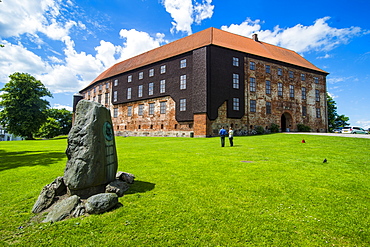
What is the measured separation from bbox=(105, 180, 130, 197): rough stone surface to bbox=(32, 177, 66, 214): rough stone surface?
122 cm

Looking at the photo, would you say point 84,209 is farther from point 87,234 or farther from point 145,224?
point 145,224

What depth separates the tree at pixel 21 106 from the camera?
1387 inches

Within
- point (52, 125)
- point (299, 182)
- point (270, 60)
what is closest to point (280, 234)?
Result: point (299, 182)

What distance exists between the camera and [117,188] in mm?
5434

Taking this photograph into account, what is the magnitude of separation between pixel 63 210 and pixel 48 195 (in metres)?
0.93

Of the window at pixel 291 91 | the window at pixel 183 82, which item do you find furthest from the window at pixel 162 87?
the window at pixel 291 91

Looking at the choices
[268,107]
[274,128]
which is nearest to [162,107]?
[268,107]

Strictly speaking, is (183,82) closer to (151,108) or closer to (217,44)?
(217,44)

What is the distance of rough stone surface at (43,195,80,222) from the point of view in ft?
13.9

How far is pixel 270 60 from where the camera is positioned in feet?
110

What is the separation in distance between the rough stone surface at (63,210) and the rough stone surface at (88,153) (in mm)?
400

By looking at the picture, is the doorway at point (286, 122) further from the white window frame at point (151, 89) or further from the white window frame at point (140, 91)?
the white window frame at point (140, 91)

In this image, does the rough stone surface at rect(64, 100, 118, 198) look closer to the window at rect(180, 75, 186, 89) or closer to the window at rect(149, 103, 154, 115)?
the window at rect(180, 75, 186, 89)

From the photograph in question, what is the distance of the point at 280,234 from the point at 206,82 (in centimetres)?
2474
